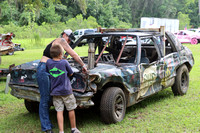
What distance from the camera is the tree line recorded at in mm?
39938

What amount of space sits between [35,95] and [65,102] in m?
0.75

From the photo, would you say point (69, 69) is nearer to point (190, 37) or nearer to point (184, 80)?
point (184, 80)

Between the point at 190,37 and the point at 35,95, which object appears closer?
the point at 35,95

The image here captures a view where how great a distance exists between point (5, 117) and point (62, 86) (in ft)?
6.56

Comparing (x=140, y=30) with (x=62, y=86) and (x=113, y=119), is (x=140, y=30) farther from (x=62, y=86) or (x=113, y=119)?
(x=62, y=86)

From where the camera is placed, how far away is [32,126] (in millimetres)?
4871

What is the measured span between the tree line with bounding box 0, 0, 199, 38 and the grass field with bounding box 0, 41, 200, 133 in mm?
9110

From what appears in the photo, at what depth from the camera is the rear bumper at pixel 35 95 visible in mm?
4324

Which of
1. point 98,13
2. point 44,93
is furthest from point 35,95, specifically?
point 98,13

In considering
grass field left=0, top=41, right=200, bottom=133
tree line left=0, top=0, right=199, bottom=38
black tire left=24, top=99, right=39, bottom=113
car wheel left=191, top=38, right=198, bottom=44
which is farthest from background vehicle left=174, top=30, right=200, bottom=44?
black tire left=24, top=99, right=39, bottom=113

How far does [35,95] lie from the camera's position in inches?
184

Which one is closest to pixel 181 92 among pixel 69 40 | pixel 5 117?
pixel 69 40

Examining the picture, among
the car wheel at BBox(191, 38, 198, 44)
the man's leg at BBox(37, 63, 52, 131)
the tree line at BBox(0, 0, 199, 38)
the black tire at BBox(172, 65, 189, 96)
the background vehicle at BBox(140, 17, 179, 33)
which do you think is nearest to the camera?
the man's leg at BBox(37, 63, 52, 131)

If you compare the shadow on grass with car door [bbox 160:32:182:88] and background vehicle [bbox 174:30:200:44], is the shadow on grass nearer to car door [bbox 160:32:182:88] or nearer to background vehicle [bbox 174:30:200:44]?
car door [bbox 160:32:182:88]
